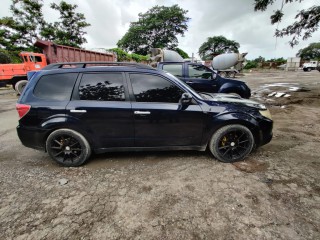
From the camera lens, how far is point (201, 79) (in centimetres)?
618

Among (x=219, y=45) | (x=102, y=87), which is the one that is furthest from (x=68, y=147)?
(x=219, y=45)

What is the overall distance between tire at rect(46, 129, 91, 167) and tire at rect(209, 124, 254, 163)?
2130mm

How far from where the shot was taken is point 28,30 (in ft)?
67.1

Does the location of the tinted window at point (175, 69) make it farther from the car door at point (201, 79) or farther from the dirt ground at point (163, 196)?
the dirt ground at point (163, 196)

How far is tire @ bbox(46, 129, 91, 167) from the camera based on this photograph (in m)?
3.00

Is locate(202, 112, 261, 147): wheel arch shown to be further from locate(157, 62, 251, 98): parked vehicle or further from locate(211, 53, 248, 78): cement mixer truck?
locate(211, 53, 248, 78): cement mixer truck

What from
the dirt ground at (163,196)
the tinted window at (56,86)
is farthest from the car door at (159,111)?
the tinted window at (56,86)

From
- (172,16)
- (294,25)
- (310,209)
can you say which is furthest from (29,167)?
(172,16)

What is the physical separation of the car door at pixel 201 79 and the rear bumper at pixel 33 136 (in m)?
4.47

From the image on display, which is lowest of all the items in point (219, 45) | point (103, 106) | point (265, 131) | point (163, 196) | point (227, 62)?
point (163, 196)

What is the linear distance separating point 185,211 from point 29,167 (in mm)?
2732

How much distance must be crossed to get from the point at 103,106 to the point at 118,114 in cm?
26

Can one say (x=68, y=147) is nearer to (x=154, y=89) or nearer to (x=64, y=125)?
(x=64, y=125)

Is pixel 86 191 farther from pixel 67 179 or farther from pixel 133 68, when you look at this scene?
pixel 133 68
